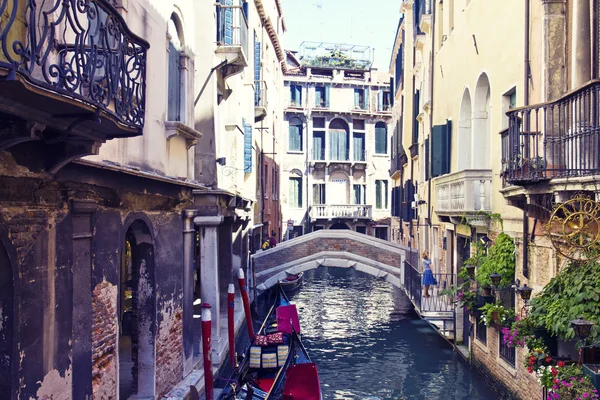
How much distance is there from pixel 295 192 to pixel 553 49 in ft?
73.0

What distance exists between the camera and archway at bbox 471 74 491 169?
956 centimetres

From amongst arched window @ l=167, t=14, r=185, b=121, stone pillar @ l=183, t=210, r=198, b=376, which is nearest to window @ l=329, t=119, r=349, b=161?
stone pillar @ l=183, t=210, r=198, b=376

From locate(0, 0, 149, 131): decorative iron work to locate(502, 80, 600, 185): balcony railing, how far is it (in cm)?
336

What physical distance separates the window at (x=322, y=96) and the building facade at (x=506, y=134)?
13500mm

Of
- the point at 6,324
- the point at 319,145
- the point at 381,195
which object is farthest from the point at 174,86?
the point at 381,195

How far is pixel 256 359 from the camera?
341 inches

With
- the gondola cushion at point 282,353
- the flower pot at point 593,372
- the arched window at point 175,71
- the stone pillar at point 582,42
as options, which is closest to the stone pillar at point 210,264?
the gondola cushion at point 282,353

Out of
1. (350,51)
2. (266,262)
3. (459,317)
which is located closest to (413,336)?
(459,317)

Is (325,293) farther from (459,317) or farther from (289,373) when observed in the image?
(289,373)

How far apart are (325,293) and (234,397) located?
40.3ft

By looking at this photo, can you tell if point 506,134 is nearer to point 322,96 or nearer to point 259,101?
point 259,101

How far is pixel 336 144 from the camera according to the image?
94.6ft

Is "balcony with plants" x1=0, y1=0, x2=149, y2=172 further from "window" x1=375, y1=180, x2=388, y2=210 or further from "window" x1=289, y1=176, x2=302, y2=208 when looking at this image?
"window" x1=375, y1=180, x2=388, y2=210

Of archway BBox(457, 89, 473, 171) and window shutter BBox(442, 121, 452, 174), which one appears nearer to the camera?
archway BBox(457, 89, 473, 171)
